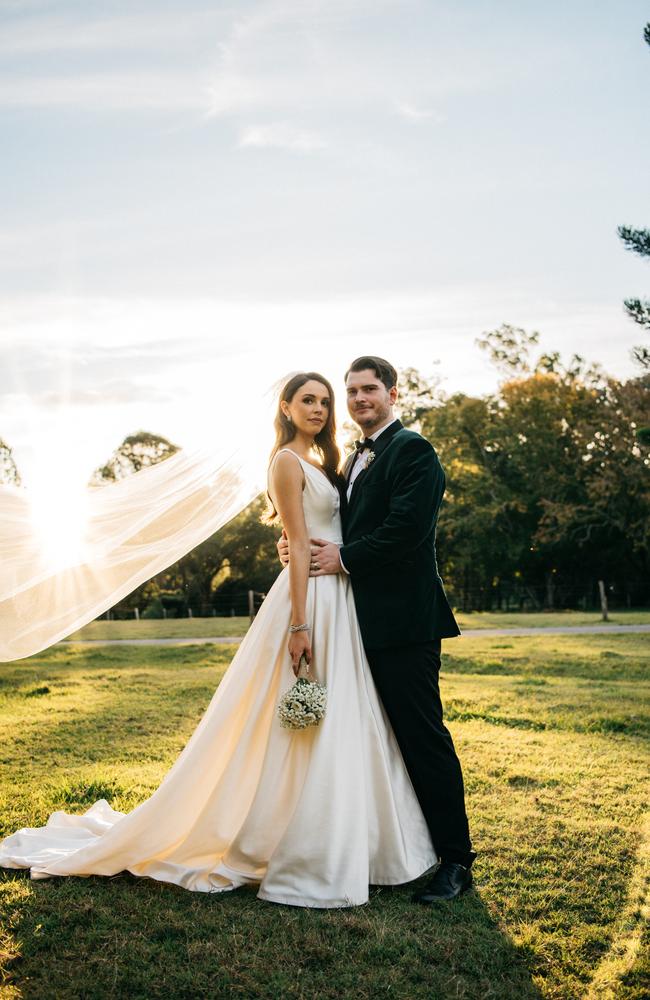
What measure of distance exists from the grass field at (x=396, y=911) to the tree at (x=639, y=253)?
14.1 feet

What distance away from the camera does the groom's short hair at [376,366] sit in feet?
14.8

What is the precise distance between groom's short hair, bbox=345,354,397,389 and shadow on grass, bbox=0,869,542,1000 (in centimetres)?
268

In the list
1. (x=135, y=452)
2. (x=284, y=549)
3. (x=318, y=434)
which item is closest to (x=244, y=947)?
(x=284, y=549)

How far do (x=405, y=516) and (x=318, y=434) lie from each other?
2.70 ft

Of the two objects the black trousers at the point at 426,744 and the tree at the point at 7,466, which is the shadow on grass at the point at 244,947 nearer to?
the black trousers at the point at 426,744

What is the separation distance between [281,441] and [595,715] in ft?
18.5

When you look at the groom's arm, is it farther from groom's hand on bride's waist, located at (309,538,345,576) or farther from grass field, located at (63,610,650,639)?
grass field, located at (63,610,650,639)

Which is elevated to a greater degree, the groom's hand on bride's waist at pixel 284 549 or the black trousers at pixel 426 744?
the groom's hand on bride's waist at pixel 284 549

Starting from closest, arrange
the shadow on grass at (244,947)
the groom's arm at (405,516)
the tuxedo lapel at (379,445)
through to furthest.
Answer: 1. the shadow on grass at (244,947)
2. the groom's arm at (405,516)
3. the tuxedo lapel at (379,445)

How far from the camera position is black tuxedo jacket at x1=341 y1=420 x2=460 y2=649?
13.8 feet

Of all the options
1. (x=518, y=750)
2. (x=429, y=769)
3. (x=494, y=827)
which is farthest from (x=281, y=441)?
(x=518, y=750)

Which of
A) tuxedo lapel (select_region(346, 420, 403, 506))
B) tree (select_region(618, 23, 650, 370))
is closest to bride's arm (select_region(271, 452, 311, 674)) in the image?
tuxedo lapel (select_region(346, 420, 403, 506))

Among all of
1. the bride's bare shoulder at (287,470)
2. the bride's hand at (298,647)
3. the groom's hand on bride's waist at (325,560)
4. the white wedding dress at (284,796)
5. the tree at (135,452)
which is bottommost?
the white wedding dress at (284,796)

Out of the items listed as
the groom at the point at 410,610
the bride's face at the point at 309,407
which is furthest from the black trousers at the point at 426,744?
the bride's face at the point at 309,407
